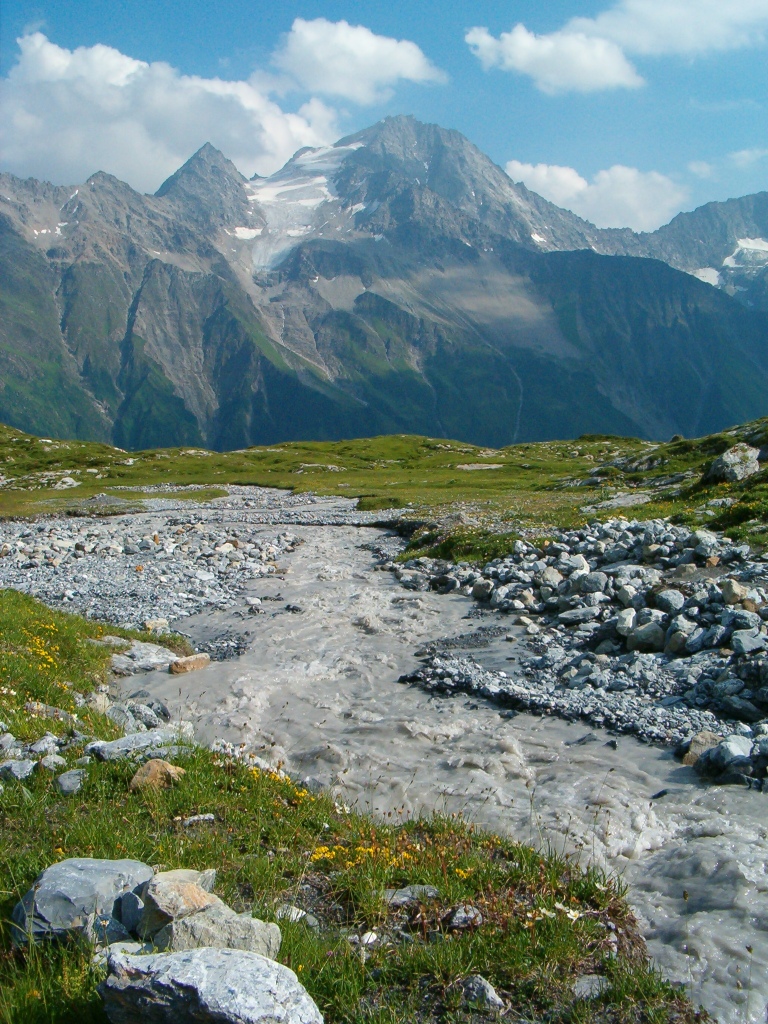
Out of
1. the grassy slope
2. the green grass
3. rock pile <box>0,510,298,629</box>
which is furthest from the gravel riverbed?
the grassy slope

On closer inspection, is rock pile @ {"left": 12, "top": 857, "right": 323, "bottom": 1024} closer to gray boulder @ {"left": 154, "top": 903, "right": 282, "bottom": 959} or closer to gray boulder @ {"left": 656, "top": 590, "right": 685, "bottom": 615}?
gray boulder @ {"left": 154, "top": 903, "right": 282, "bottom": 959}

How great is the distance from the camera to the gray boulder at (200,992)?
15.2 ft

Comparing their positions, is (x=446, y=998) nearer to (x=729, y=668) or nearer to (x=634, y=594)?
(x=729, y=668)

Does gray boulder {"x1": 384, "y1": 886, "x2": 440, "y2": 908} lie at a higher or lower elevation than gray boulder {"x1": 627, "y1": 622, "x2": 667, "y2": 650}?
higher

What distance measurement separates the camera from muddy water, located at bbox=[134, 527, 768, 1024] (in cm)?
780

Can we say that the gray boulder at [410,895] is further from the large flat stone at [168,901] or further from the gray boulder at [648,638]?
the gray boulder at [648,638]

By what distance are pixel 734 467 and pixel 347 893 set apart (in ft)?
133

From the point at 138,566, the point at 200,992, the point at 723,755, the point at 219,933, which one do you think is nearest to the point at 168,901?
the point at 219,933

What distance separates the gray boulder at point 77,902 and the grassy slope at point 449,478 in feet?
74.8

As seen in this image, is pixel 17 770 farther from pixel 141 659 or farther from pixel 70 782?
pixel 141 659

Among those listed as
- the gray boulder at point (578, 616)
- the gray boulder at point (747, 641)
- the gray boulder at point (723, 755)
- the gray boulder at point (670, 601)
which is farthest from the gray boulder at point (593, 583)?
the gray boulder at point (723, 755)

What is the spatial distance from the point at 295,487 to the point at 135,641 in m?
64.7

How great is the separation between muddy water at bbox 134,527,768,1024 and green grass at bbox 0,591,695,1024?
816 millimetres

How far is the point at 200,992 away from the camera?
4641 millimetres
